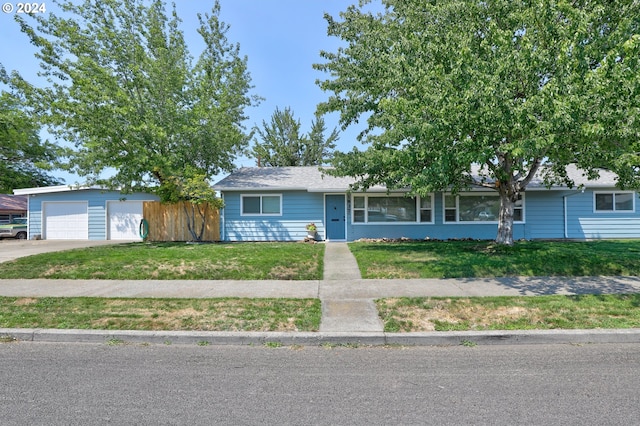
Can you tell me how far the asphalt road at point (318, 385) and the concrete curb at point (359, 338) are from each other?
0.15 m

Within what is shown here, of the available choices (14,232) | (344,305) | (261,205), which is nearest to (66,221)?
(14,232)

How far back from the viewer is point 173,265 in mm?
9461

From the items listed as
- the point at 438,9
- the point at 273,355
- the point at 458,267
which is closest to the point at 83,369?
the point at 273,355

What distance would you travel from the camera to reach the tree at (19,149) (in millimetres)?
16609

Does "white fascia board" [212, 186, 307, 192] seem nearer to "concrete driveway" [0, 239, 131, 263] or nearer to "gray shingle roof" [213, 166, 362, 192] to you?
"gray shingle roof" [213, 166, 362, 192]

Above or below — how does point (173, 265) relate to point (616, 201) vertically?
below

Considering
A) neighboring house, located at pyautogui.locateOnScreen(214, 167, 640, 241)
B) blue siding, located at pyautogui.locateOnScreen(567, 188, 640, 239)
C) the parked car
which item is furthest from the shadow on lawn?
the parked car

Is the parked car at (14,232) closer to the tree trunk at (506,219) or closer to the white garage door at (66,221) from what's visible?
the white garage door at (66,221)

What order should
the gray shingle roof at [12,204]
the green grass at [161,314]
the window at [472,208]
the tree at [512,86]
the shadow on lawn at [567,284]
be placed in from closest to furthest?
the green grass at [161,314] < the tree at [512,86] < the shadow on lawn at [567,284] < the window at [472,208] < the gray shingle roof at [12,204]

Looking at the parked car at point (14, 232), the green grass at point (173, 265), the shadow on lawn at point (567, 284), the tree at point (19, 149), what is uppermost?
the tree at point (19, 149)

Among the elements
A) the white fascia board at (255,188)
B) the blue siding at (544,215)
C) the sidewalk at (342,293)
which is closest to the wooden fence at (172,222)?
the white fascia board at (255,188)

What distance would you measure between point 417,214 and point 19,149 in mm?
21220

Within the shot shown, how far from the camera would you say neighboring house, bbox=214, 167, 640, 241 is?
1600 cm

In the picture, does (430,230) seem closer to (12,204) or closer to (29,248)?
(29,248)
